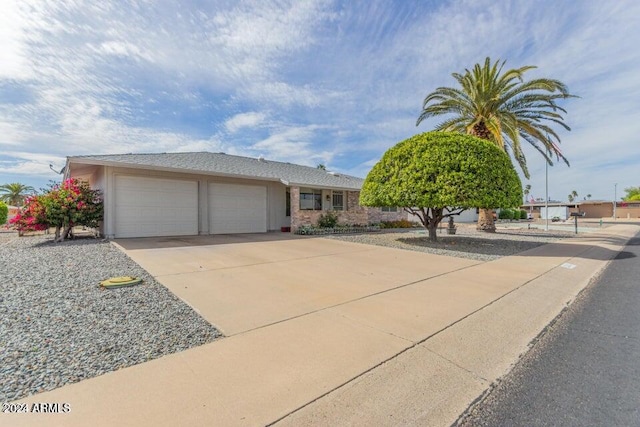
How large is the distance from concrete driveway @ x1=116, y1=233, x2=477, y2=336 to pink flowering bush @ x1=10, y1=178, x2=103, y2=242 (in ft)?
10.4

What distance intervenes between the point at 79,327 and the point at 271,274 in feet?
11.8

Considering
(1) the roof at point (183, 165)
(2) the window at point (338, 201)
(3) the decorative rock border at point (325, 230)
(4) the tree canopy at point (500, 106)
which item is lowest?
(3) the decorative rock border at point (325, 230)

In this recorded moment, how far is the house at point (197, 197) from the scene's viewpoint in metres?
12.5

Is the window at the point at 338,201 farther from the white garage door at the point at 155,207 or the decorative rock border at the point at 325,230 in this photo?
the white garage door at the point at 155,207

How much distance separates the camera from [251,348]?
3.28 metres

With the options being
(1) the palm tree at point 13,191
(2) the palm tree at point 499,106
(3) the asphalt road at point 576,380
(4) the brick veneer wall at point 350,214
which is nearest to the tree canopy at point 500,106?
(2) the palm tree at point 499,106

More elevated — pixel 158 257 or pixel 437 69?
pixel 437 69

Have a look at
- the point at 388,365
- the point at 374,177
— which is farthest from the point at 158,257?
the point at 374,177

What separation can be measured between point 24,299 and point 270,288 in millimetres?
3891

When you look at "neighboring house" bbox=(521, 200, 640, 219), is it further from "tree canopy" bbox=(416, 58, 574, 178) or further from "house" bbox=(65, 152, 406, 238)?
"house" bbox=(65, 152, 406, 238)

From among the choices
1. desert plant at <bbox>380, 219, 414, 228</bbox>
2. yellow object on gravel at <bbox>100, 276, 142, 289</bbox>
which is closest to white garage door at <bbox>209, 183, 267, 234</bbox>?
desert plant at <bbox>380, 219, 414, 228</bbox>

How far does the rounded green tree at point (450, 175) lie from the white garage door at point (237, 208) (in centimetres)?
774

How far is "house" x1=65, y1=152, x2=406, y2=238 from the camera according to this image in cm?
1252

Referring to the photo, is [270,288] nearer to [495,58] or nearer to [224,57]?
[224,57]
